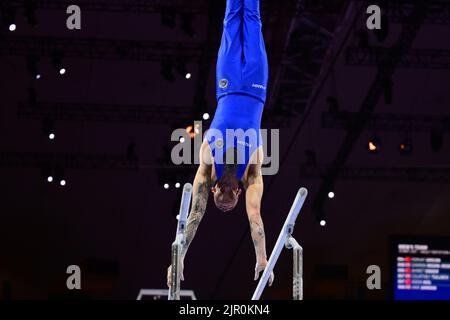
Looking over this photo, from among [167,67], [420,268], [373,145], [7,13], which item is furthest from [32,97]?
[420,268]

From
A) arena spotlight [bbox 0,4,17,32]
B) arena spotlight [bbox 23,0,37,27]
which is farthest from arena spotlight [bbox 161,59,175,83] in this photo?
arena spotlight [bbox 0,4,17,32]

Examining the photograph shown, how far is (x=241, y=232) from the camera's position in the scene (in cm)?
2106

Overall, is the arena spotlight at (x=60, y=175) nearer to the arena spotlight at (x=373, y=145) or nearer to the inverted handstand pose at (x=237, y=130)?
the arena spotlight at (x=373, y=145)

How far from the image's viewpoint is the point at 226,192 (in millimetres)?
Result: 8555

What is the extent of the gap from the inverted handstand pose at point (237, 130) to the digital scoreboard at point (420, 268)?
8.78 meters

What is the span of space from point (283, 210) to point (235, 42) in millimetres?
12107

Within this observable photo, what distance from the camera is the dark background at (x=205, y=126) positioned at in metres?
16.5

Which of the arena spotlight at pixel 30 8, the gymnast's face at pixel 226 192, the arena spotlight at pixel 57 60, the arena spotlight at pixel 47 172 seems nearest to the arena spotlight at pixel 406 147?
the arena spotlight at pixel 57 60

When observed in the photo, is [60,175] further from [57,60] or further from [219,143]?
[219,143]

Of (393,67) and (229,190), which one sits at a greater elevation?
(393,67)

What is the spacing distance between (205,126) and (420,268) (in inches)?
219

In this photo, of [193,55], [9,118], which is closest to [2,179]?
[9,118]

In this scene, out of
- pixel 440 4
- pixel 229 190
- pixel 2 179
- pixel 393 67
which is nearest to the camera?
pixel 229 190
